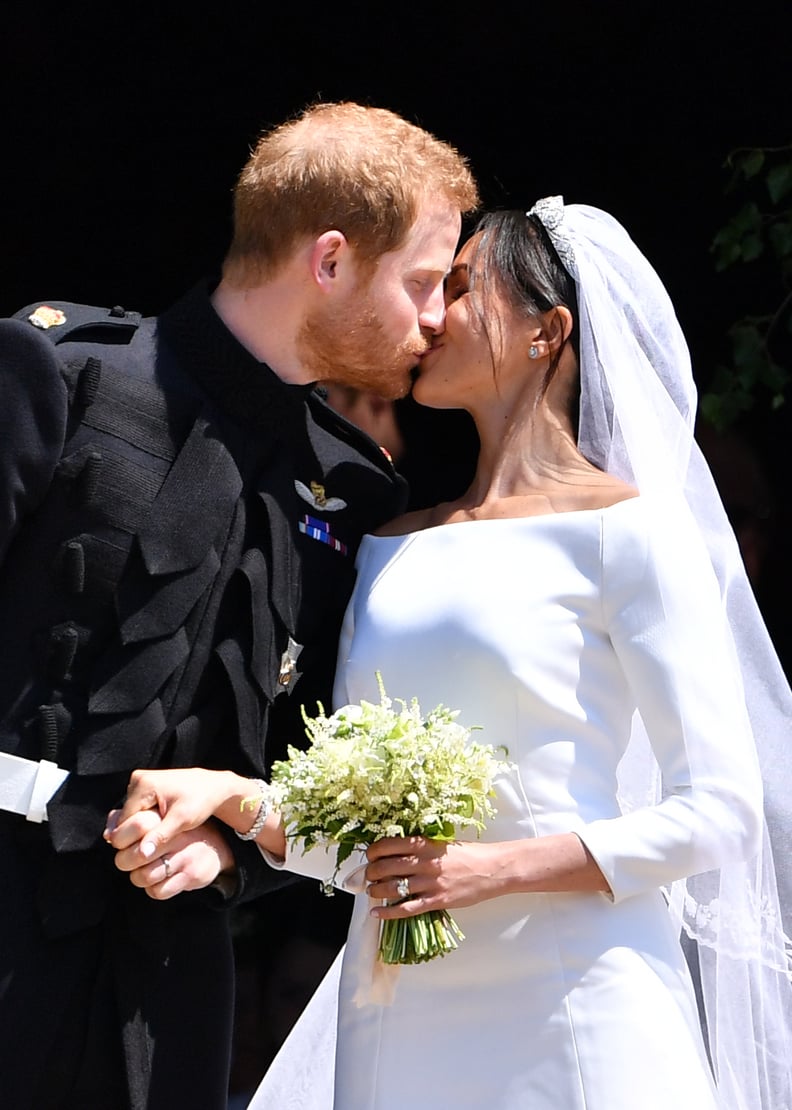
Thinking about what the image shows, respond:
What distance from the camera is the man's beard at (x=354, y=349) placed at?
2674mm

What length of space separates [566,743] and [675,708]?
177mm

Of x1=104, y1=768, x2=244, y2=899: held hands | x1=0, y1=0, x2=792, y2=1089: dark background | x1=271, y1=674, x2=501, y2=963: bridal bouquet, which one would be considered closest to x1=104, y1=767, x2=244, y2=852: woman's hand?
x1=104, y1=768, x2=244, y2=899: held hands

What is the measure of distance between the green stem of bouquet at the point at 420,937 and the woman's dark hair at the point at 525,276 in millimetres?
982

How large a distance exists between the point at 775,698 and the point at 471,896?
2.36 ft

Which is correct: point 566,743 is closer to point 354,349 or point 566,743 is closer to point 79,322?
point 354,349

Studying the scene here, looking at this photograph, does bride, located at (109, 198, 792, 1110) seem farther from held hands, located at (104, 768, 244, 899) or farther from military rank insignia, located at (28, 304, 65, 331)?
military rank insignia, located at (28, 304, 65, 331)

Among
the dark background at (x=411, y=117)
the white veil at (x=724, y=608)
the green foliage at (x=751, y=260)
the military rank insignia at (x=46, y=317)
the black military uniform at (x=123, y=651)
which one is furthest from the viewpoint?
the dark background at (x=411, y=117)

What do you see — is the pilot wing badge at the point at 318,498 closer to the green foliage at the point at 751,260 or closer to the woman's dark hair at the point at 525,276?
the woman's dark hair at the point at 525,276

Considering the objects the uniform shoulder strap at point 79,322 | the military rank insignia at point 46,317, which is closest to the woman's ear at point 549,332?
the uniform shoulder strap at point 79,322

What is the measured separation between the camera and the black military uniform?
7.73 ft

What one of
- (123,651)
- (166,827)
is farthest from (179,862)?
Result: (123,651)

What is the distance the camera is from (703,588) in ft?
8.32

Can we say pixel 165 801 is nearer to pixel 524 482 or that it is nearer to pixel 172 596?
pixel 172 596

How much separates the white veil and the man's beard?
0.32 m
